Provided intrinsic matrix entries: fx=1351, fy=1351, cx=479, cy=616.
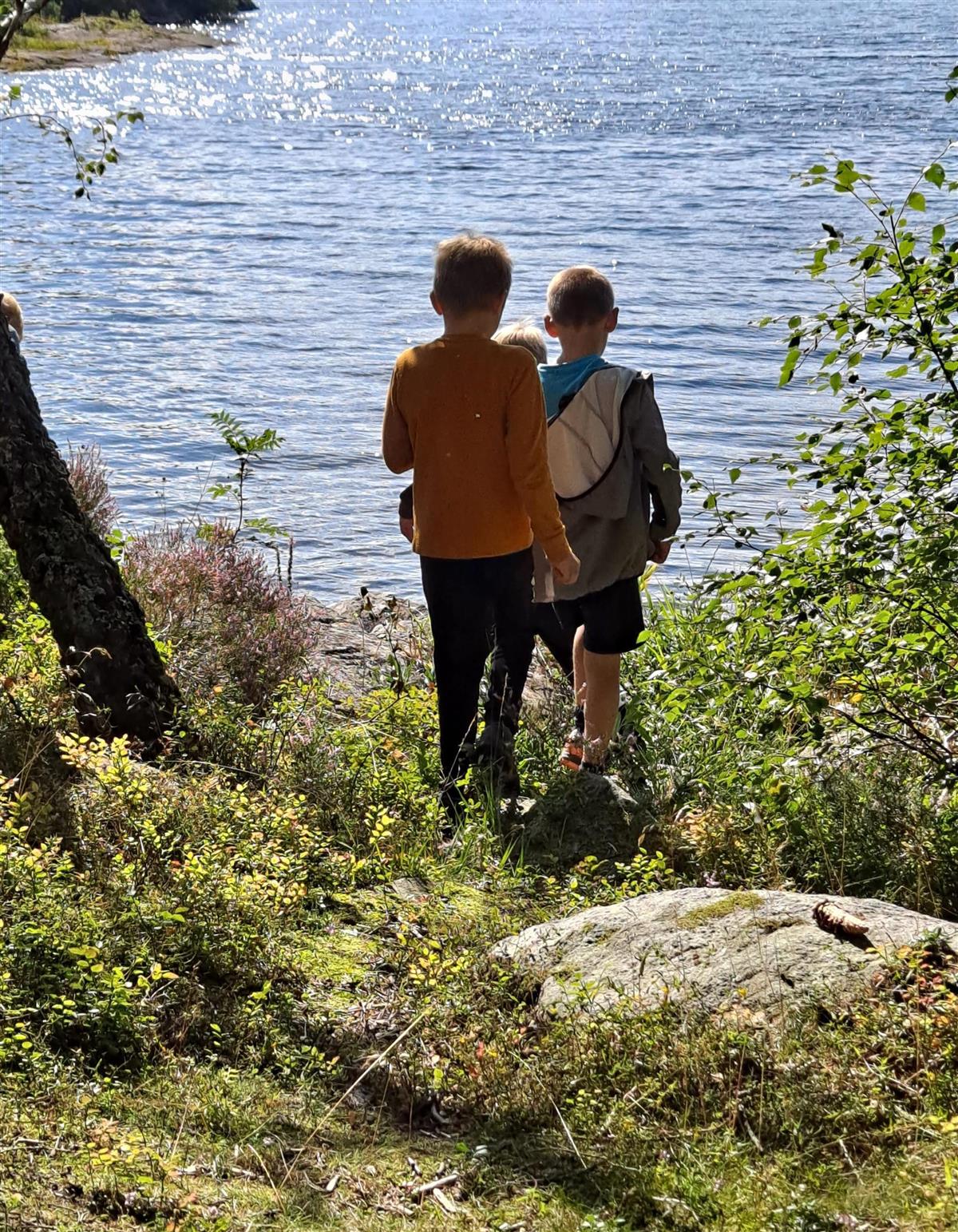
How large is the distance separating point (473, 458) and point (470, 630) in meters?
0.73

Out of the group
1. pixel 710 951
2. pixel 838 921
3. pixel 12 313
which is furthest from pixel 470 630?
pixel 12 313

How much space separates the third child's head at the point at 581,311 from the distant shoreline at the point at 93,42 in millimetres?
53015

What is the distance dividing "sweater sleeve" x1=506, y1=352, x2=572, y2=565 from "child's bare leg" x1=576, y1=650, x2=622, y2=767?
759mm

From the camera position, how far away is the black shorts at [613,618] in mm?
5820

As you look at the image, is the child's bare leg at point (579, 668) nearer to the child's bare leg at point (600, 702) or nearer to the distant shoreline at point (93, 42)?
the child's bare leg at point (600, 702)

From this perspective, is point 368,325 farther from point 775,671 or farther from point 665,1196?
point 665,1196

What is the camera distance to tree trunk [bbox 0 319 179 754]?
5.95 m

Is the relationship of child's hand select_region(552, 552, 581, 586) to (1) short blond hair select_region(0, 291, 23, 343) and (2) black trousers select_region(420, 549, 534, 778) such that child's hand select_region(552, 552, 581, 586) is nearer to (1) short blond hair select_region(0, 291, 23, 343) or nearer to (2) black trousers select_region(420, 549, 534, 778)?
(2) black trousers select_region(420, 549, 534, 778)

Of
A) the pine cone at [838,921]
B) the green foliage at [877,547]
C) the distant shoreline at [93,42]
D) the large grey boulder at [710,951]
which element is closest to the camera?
the large grey boulder at [710,951]

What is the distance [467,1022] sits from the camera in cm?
394

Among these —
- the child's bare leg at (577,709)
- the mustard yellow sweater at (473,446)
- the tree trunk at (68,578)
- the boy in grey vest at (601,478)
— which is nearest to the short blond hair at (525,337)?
the boy in grey vest at (601,478)

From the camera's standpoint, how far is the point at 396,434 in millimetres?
5375

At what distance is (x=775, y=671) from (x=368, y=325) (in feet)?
49.2

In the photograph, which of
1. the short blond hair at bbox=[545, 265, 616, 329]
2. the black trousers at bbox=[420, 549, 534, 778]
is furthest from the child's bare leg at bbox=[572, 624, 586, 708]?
the short blond hair at bbox=[545, 265, 616, 329]
